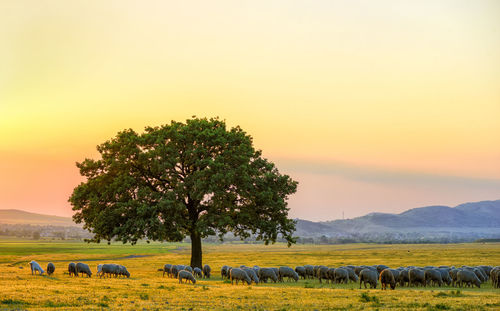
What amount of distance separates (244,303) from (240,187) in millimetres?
22891

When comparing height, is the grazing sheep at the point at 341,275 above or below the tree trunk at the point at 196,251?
below

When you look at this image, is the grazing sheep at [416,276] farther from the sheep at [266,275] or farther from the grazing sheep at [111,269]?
the grazing sheep at [111,269]

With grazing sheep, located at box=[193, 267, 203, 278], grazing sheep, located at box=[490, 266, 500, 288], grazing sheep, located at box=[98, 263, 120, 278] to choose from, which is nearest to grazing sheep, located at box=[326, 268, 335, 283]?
grazing sheep, located at box=[193, 267, 203, 278]

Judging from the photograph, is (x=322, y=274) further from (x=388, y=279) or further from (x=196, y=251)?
(x=196, y=251)

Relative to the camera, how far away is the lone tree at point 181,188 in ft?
146

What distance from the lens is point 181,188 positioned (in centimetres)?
4462

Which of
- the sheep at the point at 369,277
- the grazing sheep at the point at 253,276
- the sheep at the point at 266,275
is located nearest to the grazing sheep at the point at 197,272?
the sheep at the point at 266,275

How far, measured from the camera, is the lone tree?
4447 cm

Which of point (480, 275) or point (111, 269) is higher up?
point (111, 269)

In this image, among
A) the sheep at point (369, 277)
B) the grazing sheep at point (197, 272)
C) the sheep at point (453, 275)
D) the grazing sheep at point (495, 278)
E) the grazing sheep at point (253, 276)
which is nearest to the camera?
the sheep at point (369, 277)

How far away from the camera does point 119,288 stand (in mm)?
30672

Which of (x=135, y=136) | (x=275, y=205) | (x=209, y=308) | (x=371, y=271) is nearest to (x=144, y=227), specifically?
(x=135, y=136)

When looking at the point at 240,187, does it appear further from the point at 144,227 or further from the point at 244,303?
the point at 244,303

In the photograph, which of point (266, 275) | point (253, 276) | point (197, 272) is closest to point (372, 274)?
point (266, 275)
